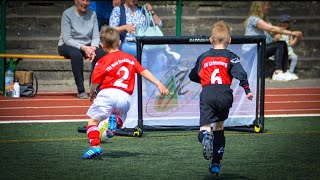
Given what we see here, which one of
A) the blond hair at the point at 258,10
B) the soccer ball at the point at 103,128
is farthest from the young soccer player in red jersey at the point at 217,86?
the blond hair at the point at 258,10

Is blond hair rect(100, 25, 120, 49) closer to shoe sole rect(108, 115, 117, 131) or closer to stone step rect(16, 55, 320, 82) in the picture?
shoe sole rect(108, 115, 117, 131)

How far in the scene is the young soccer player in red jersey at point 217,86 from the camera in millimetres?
8523

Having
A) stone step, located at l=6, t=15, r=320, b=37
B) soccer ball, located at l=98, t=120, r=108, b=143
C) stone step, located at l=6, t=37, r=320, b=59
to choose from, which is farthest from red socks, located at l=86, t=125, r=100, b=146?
stone step, located at l=6, t=15, r=320, b=37

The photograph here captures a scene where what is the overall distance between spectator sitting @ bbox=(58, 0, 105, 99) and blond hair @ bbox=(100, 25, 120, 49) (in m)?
5.12

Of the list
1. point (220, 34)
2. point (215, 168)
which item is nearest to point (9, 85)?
point (220, 34)

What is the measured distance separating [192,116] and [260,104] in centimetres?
89

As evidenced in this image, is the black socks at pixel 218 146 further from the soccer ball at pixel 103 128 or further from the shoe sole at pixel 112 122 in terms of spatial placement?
the soccer ball at pixel 103 128

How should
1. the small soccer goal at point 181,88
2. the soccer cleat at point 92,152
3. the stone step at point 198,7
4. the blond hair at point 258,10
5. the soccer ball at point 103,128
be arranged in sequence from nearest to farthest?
1. the soccer cleat at point 92,152
2. the soccer ball at point 103,128
3. the small soccer goal at point 181,88
4. the blond hair at point 258,10
5. the stone step at point 198,7

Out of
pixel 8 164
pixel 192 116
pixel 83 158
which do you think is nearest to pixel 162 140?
pixel 192 116

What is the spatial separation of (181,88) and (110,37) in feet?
8.16

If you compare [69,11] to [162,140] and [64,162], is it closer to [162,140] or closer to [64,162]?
[162,140]

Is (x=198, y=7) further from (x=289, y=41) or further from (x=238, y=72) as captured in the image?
(x=238, y=72)

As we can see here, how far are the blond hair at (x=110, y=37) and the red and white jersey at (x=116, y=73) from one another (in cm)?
14

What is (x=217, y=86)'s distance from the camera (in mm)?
8586
